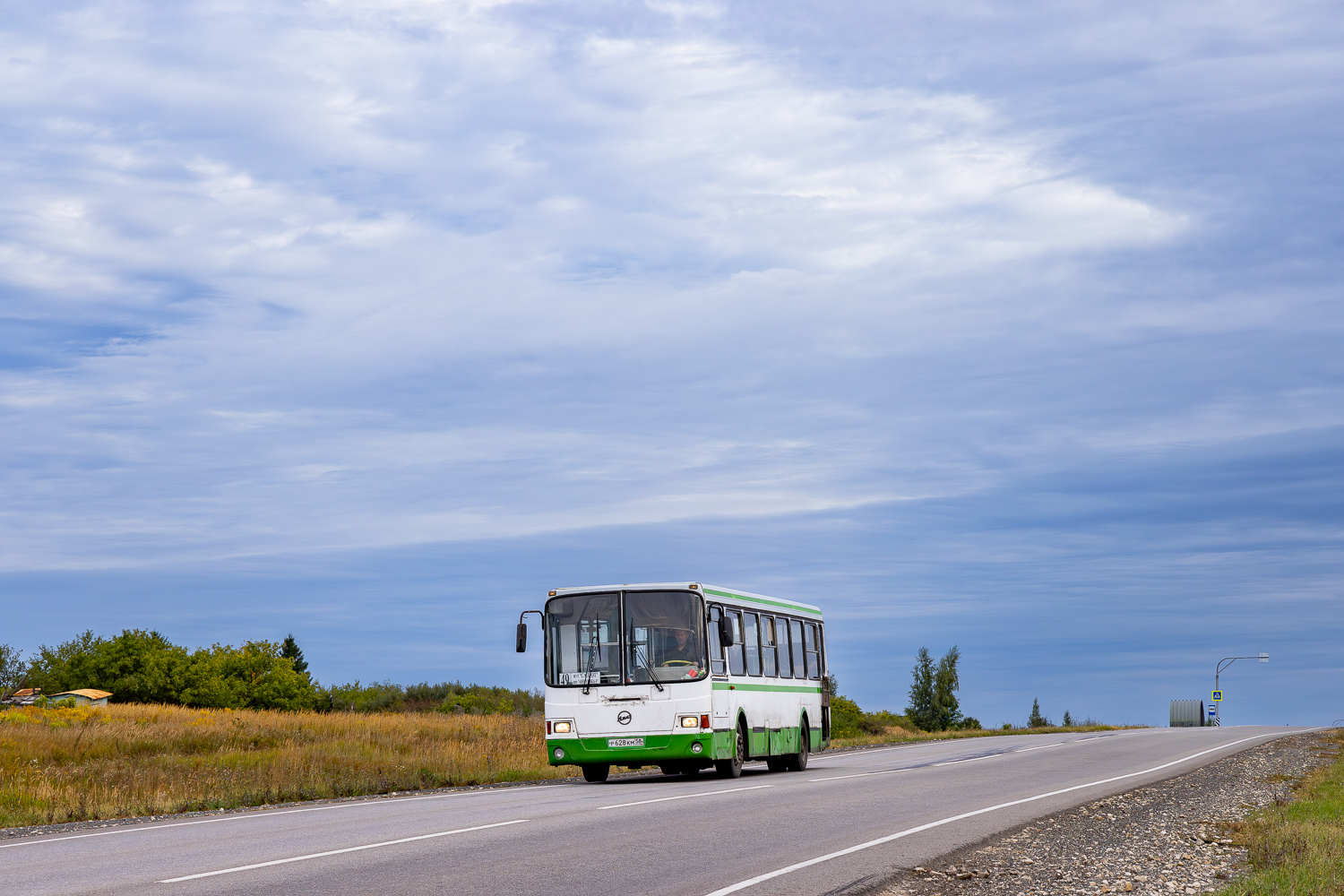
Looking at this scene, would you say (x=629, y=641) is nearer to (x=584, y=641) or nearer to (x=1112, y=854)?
(x=584, y=641)

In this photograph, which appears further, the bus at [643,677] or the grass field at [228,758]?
the bus at [643,677]

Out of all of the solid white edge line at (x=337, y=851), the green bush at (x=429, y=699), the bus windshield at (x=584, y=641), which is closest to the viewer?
the solid white edge line at (x=337, y=851)

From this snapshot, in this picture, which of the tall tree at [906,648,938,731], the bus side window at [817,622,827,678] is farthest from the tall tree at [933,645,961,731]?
the bus side window at [817,622,827,678]

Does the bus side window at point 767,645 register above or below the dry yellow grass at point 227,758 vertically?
above

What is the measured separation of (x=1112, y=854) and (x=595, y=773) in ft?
41.2

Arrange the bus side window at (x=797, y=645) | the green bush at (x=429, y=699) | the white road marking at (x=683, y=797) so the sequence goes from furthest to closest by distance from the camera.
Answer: the green bush at (x=429, y=699)
the bus side window at (x=797, y=645)
the white road marking at (x=683, y=797)

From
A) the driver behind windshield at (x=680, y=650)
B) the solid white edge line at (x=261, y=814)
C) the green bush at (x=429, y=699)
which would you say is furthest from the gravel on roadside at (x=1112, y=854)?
the green bush at (x=429, y=699)

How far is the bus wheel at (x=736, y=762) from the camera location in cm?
2291

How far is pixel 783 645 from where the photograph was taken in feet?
87.7

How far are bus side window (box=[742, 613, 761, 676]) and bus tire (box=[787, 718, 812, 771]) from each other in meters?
3.42

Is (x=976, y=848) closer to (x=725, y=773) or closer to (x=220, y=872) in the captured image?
(x=220, y=872)

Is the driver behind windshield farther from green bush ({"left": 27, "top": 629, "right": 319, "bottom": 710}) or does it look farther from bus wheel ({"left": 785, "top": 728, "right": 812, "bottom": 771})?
green bush ({"left": 27, "top": 629, "right": 319, "bottom": 710})

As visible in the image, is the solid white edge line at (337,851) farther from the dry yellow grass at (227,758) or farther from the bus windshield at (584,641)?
the bus windshield at (584,641)

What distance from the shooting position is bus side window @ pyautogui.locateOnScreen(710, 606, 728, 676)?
22.1m
